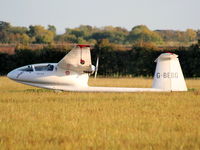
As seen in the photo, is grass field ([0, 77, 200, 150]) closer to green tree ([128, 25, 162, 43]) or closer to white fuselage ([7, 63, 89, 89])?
white fuselage ([7, 63, 89, 89])

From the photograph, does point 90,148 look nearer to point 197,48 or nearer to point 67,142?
point 67,142

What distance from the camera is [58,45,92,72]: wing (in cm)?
2742

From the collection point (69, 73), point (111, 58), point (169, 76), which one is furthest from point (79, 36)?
point (169, 76)

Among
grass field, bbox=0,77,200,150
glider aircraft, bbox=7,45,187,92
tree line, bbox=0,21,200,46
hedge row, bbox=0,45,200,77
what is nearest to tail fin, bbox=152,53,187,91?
glider aircraft, bbox=7,45,187,92

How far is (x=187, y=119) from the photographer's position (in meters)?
16.3

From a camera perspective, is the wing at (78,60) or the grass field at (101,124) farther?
the wing at (78,60)

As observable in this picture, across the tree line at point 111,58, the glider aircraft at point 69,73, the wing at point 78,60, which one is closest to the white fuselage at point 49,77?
the glider aircraft at point 69,73

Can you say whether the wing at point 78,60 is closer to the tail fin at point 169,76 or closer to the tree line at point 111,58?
the tail fin at point 169,76

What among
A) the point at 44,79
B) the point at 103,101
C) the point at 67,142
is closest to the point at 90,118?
the point at 67,142

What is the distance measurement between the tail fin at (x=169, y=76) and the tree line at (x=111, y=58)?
24.3 meters

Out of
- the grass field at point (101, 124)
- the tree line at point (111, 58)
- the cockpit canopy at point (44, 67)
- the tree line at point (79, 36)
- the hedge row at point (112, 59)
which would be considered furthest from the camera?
the tree line at point (79, 36)

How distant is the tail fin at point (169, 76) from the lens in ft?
87.1

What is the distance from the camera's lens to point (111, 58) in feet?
174

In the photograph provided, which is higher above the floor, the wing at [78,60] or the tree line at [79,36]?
the wing at [78,60]
